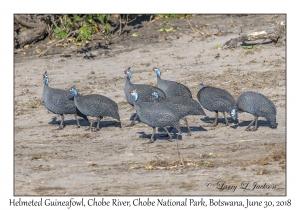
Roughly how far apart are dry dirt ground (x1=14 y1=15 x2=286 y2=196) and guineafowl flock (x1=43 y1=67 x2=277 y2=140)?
0.32 metres

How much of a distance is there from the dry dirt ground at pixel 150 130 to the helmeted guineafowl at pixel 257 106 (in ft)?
0.84

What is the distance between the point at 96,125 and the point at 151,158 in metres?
2.34

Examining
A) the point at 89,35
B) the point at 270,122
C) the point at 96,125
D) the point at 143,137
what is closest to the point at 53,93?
the point at 96,125

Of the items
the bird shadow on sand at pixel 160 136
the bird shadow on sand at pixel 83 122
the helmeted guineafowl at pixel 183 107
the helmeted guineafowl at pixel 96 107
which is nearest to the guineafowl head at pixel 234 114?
the helmeted guineafowl at pixel 183 107

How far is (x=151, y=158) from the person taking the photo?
415 inches

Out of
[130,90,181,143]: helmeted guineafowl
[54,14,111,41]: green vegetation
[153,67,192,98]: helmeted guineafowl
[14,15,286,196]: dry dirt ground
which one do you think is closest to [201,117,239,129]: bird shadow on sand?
[14,15,286,196]: dry dirt ground

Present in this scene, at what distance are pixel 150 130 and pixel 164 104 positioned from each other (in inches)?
34.8

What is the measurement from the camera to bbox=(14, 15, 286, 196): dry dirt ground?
31.3 ft

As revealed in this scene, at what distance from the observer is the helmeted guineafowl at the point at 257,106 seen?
37.9 feet

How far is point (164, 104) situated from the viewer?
452 inches

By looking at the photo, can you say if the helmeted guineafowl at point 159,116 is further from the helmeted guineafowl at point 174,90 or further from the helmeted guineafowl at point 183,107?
the helmeted guineafowl at point 174,90

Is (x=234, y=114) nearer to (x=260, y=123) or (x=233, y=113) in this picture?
(x=233, y=113)

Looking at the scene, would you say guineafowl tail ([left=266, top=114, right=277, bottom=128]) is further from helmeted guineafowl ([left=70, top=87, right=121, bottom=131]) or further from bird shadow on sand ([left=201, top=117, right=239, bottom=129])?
helmeted guineafowl ([left=70, top=87, right=121, bottom=131])
